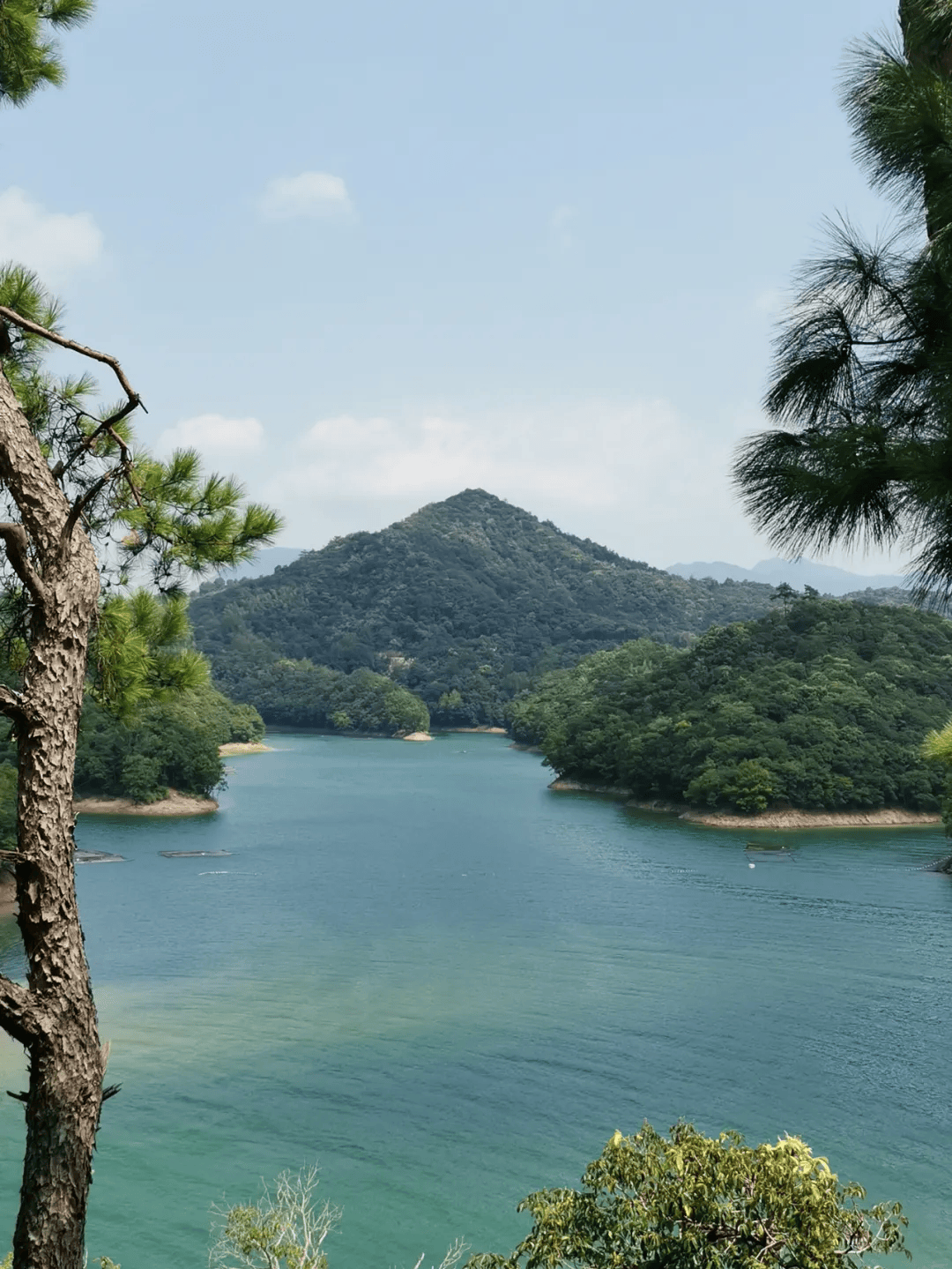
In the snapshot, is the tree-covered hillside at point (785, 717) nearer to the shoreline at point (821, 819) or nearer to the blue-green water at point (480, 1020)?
the shoreline at point (821, 819)

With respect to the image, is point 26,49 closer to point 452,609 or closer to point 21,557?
point 21,557

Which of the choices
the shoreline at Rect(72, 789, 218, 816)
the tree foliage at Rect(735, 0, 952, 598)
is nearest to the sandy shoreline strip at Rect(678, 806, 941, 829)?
the shoreline at Rect(72, 789, 218, 816)

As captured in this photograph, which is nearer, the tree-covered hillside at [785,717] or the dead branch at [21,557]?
the dead branch at [21,557]

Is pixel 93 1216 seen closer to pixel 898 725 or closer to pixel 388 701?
pixel 898 725

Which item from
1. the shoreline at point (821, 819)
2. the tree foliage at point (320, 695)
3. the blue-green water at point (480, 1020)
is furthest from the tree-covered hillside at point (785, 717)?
the tree foliage at point (320, 695)

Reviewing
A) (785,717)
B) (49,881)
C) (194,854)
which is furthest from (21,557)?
(785,717)
